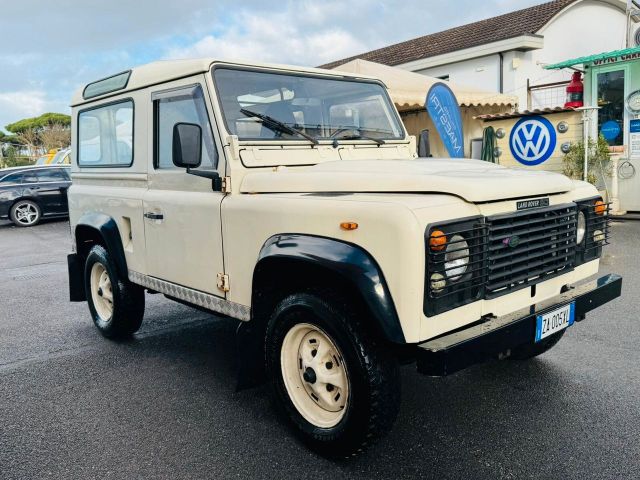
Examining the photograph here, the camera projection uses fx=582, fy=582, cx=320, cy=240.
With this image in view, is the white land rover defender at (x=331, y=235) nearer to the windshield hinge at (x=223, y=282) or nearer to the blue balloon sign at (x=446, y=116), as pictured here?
the windshield hinge at (x=223, y=282)

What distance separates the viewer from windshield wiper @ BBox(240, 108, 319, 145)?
358 centimetres

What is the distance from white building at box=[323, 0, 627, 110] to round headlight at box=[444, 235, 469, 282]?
13870 millimetres

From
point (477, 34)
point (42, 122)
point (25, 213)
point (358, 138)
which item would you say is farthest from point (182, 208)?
point (42, 122)

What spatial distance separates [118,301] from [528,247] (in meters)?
3.29

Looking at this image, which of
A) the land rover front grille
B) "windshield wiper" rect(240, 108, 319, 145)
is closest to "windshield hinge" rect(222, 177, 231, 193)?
"windshield wiper" rect(240, 108, 319, 145)

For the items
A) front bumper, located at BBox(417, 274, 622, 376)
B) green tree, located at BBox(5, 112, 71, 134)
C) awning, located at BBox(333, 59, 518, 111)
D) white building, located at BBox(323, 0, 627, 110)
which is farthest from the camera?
green tree, located at BBox(5, 112, 71, 134)

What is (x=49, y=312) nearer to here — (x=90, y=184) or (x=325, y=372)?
(x=90, y=184)

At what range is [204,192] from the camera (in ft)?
11.8

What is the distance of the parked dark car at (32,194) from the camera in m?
15.0

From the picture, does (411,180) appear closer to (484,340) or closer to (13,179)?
(484,340)

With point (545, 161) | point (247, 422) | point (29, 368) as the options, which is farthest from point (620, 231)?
point (29, 368)

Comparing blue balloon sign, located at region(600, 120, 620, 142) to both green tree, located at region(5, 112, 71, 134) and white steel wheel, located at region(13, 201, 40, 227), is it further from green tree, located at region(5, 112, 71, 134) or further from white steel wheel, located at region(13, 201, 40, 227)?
green tree, located at region(5, 112, 71, 134)

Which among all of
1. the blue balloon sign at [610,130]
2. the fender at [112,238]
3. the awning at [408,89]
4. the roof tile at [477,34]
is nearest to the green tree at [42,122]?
the roof tile at [477,34]

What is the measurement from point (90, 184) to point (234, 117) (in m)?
2.15
